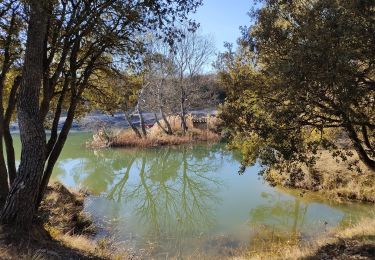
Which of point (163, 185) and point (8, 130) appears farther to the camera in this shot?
point (163, 185)

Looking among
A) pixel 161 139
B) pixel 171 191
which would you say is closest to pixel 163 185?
pixel 171 191

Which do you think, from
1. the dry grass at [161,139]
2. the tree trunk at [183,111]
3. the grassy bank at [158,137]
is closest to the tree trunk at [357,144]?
the grassy bank at [158,137]

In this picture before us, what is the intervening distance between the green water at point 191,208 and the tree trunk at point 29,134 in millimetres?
4450

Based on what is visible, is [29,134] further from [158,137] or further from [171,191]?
[158,137]

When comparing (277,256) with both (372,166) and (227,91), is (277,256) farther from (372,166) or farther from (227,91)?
(227,91)

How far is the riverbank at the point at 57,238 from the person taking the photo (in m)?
7.07

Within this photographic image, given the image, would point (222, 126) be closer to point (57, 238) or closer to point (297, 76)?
point (297, 76)

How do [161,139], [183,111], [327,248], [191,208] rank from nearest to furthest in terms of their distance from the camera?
1. [327,248]
2. [191,208]
3. [161,139]
4. [183,111]

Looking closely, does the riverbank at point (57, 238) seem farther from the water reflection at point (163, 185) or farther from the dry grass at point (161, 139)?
the dry grass at point (161, 139)

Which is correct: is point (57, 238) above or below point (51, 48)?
below

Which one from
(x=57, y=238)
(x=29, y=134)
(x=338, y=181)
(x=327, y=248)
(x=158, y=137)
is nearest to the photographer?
(x=29, y=134)

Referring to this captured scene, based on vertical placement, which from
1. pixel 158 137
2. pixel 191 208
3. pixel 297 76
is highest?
pixel 297 76

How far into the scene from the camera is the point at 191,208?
17000mm

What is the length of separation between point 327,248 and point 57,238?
20.0 feet
